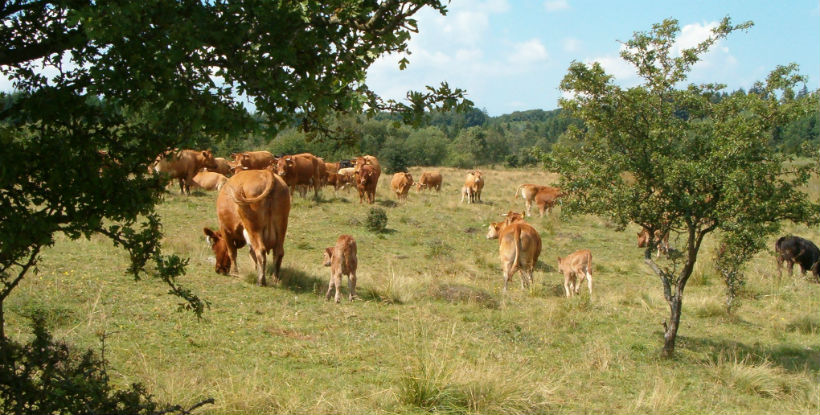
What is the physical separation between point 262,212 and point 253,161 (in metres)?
18.5

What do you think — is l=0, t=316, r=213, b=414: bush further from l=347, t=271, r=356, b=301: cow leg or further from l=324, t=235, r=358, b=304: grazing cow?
l=347, t=271, r=356, b=301: cow leg

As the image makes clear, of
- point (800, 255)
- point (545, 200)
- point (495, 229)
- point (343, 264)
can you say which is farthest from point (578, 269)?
point (545, 200)

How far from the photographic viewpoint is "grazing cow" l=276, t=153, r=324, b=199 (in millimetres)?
24737

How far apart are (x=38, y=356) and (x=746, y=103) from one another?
30.3ft

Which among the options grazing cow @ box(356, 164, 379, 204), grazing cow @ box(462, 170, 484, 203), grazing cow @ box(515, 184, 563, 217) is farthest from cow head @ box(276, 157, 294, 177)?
grazing cow @ box(515, 184, 563, 217)

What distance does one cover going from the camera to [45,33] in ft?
13.4

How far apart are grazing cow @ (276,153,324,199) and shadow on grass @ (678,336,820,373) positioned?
1707 centimetres

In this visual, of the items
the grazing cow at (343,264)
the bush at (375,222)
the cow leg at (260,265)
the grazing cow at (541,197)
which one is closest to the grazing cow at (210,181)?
the bush at (375,222)

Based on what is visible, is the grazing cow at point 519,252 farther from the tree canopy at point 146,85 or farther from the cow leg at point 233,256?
the tree canopy at point 146,85

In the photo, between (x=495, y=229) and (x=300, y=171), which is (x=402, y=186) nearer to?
(x=300, y=171)

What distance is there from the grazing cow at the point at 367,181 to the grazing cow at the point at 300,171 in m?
1.72

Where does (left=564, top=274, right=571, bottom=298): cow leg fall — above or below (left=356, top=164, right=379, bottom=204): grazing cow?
below

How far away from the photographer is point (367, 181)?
2530 centimetres

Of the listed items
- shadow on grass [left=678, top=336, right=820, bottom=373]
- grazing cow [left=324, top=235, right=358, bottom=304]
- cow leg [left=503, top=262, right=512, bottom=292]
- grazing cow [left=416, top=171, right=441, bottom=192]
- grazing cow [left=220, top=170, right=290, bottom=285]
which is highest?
grazing cow [left=416, top=171, right=441, bottom=192]
